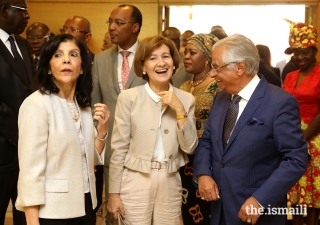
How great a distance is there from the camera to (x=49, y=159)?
8.01 feet

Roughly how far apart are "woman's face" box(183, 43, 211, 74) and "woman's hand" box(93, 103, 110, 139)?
1142 mm

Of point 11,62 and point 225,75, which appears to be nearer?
point 225,75

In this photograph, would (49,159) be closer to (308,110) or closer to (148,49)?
(148,49)

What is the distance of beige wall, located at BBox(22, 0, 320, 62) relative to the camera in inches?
296

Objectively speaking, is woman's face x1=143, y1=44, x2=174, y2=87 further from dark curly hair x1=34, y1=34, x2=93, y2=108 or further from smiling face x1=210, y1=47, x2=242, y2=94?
dark curly hair x1=34, y1=34, x2=93, y2=108

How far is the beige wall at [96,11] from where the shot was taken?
7.51 metres

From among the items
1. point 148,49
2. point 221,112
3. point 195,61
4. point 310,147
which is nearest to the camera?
point 221,112

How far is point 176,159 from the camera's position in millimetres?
3182

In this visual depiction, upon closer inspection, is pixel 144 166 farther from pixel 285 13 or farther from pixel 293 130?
pixel 285 13

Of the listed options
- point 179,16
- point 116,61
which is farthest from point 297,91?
point 179,16

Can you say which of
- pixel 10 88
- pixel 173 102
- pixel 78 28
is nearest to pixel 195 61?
pixel 173 102

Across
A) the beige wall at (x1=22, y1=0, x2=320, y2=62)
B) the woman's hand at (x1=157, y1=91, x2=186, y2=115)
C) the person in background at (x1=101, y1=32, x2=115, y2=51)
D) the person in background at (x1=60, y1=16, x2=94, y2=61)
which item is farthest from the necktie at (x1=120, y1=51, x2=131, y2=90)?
the beige wall at (x1=22, y1=0, x2=320, y2=62)

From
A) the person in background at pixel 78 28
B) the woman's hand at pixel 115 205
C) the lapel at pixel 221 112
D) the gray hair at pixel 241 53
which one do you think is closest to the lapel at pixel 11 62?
the woman's hand at pixel 115 205

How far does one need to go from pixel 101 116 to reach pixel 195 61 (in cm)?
123
